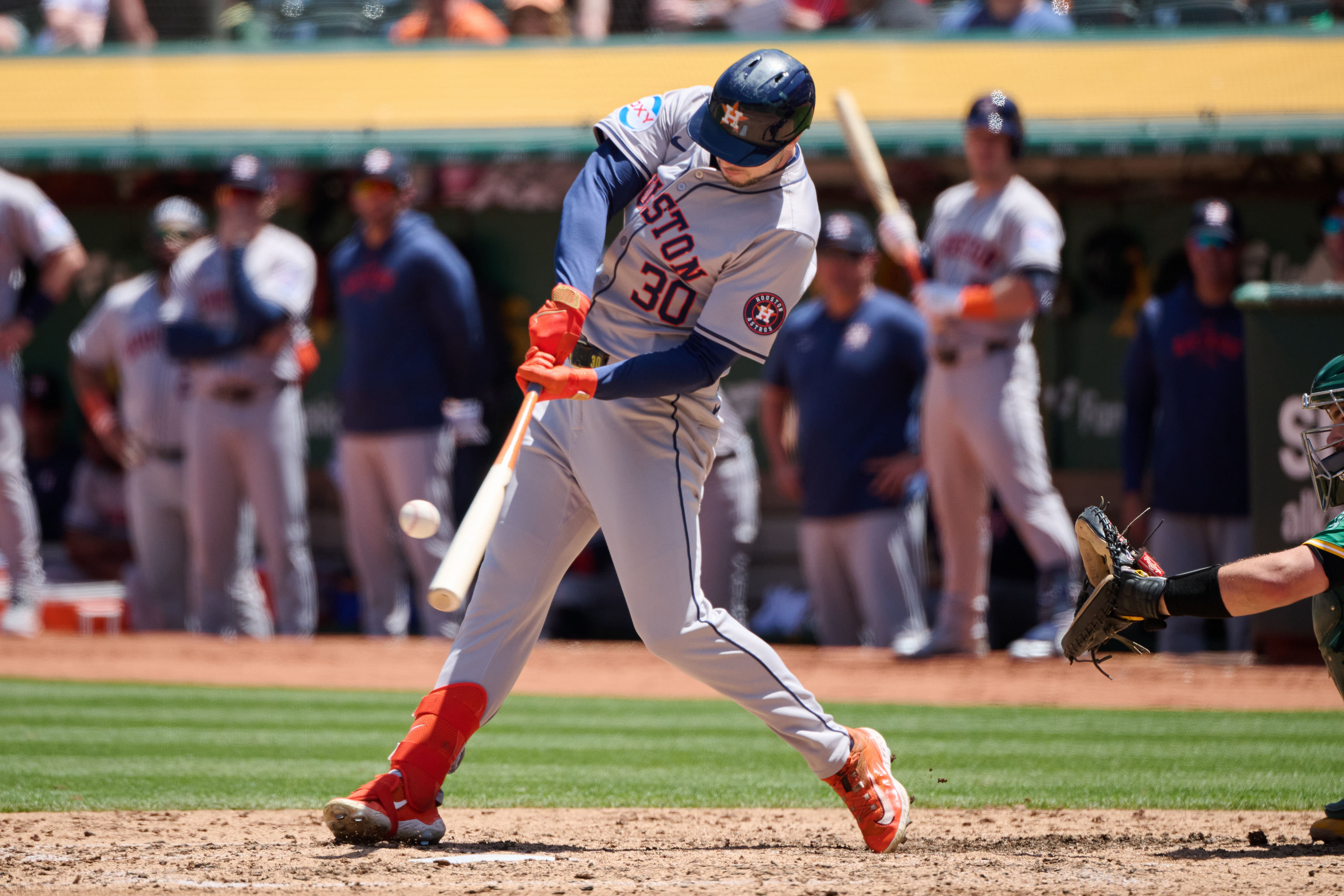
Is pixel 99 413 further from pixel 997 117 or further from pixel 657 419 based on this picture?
pixel 657 419

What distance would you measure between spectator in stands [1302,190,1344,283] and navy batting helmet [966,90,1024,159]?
1489 millimetres

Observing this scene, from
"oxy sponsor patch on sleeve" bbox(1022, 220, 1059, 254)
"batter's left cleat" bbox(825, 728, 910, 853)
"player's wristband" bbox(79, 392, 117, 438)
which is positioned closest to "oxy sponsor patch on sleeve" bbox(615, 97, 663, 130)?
"batter's left cleat" bbox(825, 728, 910, 853)

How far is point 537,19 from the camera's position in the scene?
1063 centimetres

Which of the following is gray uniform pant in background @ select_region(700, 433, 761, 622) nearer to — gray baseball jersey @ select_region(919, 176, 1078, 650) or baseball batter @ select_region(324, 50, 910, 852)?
gray baseball jersey @ select_region(919, 176, 1078, 650)

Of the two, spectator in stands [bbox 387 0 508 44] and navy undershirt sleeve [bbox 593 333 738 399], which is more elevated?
spectator in stands [bbox 387 0 508 44]

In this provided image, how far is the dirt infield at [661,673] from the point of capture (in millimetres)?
6293

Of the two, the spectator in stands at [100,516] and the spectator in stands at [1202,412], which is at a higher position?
the spectator in stands at [1202,412]

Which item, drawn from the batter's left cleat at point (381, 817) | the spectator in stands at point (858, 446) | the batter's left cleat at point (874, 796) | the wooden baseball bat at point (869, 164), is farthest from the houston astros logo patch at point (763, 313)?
the spectator in stands at point (858, 446)

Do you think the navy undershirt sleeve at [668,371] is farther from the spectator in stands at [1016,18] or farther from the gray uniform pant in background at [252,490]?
the spectator in stands at [1016,18]

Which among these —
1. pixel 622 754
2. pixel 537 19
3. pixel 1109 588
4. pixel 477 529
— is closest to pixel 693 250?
pixel 477 529

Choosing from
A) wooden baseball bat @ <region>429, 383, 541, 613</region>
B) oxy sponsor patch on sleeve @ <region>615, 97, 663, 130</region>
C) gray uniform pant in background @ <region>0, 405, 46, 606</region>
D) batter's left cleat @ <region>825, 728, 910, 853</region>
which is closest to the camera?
wooden baseball bat @ <region>429, 383, 541, 613</region>

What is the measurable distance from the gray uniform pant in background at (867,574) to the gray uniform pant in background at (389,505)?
186cm

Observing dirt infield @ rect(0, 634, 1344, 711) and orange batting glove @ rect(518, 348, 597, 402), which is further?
dirt infield @ rect(0, 634, 1344, 711)

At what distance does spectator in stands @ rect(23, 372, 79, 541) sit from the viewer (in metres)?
9.92
